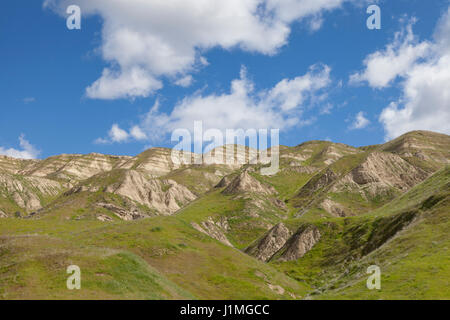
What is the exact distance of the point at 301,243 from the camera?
104938 millimetres

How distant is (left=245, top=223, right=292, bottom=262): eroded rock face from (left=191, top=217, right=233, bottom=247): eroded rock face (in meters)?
17.6

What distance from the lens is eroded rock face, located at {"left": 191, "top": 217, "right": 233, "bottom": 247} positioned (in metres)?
138

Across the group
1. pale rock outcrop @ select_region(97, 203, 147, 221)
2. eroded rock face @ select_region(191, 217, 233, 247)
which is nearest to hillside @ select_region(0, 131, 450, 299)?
pale rock outcrop @ select_region(97, 203, 147, 221)

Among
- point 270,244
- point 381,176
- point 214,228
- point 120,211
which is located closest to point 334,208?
point 381,176

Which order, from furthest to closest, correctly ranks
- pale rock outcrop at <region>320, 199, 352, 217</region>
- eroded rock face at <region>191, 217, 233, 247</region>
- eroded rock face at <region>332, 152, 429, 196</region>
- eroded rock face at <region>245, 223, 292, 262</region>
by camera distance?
1. eroded rock face at <region>332, 152, 429, 196</region>
2. pale rock outcrop at <region>320, 199, 352, 217</region>
3. eroded rock face at <region>191, 217, 233, 247</region>
4. eroded rock face at <region>245, 223, 292, 262</region>

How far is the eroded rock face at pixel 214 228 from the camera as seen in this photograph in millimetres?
137875

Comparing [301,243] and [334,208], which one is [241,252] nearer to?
[301,243]

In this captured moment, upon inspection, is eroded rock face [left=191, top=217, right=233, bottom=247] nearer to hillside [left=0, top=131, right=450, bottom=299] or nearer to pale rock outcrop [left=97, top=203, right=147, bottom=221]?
hillside [left=0, top=131, right=450, bottom=299]

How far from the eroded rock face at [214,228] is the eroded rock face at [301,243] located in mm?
33815

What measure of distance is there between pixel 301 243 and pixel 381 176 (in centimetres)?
8478

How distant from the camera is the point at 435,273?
39.9 meters
